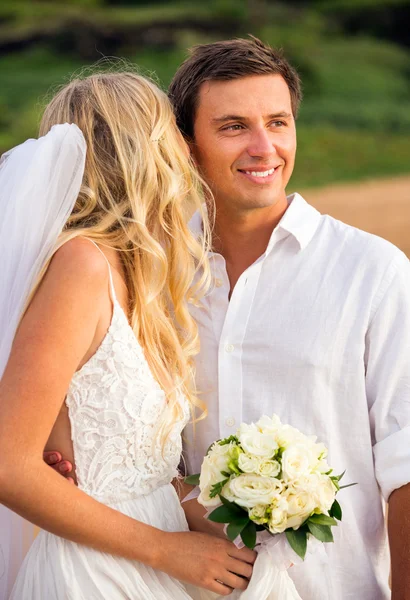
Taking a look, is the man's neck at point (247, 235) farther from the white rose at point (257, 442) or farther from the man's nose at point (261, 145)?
the white rose at point (257, 442)

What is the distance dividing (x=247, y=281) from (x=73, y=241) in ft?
2.47

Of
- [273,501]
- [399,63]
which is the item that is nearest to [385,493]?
[273,501]

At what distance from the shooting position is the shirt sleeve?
2838mm

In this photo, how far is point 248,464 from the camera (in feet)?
8.27

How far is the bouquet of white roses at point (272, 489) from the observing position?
2.49 meters

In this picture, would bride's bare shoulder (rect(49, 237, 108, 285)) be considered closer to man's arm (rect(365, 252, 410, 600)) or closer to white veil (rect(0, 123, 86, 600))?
white veil (rect(0, 123, 86, 600))

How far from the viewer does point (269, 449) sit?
253 cm

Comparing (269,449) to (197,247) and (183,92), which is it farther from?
(183,92)

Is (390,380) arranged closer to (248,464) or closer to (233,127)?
(248,464)

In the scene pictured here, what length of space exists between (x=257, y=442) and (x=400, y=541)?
641mm

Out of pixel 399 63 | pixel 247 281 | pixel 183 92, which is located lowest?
pixel 399 63

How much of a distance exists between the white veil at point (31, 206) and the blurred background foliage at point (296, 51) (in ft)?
53.9

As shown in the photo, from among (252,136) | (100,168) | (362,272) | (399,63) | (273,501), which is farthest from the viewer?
(399,63)

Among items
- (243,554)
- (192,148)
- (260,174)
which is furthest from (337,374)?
(192,148)
